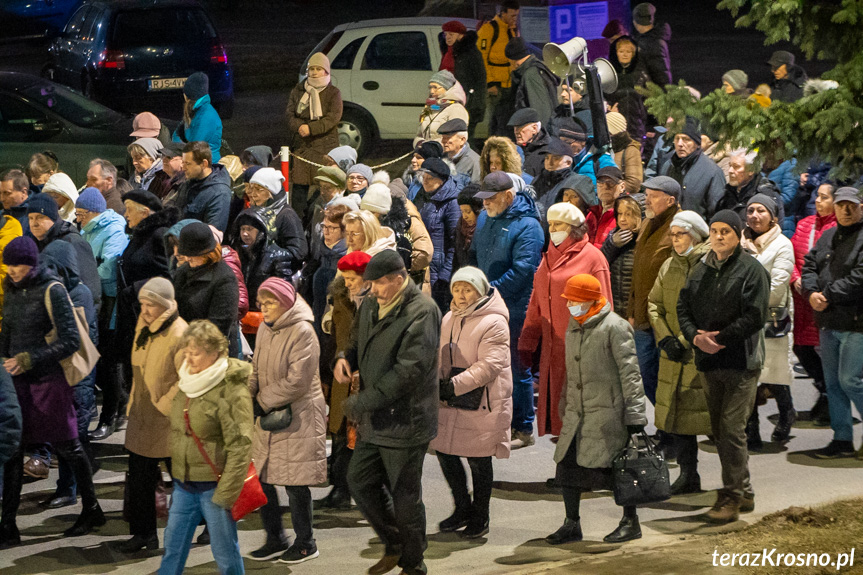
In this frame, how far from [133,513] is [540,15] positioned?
10717mm

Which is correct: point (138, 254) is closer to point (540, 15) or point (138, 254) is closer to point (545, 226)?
point (545, 226)

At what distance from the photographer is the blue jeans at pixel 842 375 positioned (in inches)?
368

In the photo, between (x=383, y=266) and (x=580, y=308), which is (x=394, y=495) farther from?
(x=580, y=308)

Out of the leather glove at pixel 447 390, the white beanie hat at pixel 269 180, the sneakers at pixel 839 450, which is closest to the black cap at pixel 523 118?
the white beanie hat at pixel 269 180

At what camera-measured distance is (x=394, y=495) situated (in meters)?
7.22

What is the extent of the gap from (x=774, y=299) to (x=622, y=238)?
1276 millimetres

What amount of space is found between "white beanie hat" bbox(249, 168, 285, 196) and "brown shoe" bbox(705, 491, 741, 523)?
4204 mm

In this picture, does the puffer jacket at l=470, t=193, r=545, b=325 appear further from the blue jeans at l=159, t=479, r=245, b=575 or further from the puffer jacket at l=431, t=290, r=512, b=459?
the blue jeans at l=159, t=479, r=245, b=575

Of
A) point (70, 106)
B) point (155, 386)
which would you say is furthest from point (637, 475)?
point (70, 106)

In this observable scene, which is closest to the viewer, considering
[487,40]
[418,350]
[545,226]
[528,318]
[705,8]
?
[418,350]

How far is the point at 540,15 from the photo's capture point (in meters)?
16.6

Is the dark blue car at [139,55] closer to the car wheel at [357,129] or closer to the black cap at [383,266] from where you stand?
the car wheel at [357,129]

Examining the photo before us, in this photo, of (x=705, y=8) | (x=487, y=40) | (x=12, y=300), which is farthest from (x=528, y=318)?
(x=705, y=8)

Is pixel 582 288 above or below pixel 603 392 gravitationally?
above
